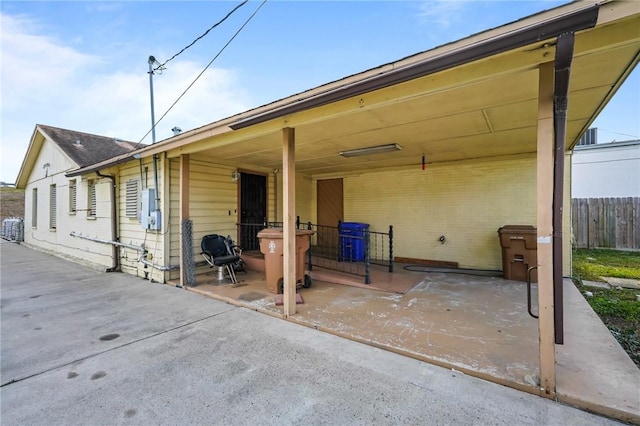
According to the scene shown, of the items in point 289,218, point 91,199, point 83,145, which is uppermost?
point 83,145

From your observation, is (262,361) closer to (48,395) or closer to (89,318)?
(48,395)

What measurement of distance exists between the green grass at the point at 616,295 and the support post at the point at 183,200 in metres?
5.92

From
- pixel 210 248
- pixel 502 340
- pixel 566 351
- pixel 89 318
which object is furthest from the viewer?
pixel 210 248

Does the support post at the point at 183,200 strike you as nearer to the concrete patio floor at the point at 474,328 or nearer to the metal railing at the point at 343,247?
the concrete patio floor at the point at 474,328

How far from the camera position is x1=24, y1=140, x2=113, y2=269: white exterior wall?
279 inches

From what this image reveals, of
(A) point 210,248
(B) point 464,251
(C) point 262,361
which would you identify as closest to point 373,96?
(C) point 262,361

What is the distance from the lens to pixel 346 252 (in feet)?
22.9

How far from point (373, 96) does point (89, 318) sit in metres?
4.51

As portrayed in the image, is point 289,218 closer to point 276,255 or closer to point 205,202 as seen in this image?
point 276,255

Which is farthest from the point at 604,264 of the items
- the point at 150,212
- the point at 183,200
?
the point at 150,212

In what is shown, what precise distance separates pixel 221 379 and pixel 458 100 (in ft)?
11.4

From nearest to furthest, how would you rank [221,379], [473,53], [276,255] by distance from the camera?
[473,53]
[221,379]
[276,255]

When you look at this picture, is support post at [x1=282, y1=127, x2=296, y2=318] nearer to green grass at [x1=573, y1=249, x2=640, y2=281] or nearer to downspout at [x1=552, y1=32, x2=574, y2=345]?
downspout at [x1=552, y1=32, x2=574, y2=345]

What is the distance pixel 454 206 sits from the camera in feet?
20.4
